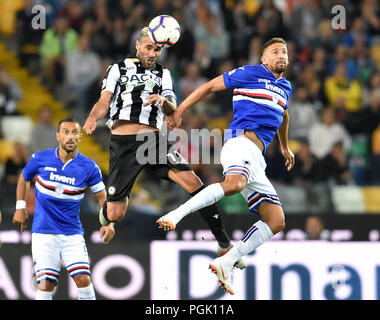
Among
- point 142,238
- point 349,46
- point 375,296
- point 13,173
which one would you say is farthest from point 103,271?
point 349,46

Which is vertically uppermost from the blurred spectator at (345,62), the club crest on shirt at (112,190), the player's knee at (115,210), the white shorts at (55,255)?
the blurred spectator at (345,62)

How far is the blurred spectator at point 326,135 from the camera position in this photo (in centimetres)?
1538

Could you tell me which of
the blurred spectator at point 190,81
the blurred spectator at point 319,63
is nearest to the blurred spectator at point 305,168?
the blurred spectator at point 190,81

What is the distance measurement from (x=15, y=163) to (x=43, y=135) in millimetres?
686

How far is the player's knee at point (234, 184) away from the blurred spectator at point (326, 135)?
6185mm

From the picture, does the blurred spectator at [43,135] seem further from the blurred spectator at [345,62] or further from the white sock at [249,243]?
the blurred spectator at [345,62]

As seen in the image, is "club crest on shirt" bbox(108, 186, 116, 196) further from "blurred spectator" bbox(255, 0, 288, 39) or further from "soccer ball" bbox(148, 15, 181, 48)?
"blurred spectator" bbox(255, 0, 288, 39)

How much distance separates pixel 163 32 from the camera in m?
9.68

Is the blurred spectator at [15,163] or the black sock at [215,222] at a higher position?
the blurred spectator at [15,163]

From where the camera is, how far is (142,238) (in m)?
13.5

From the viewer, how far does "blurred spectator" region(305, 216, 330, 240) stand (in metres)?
13.5

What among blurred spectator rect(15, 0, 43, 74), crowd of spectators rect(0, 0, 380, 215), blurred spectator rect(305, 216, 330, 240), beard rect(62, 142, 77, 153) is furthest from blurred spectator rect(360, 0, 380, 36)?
beard rect(62, 142, 77, 153)

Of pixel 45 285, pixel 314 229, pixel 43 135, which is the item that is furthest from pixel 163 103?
pixel 43 135

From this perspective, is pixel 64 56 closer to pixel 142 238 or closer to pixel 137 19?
pixel 137 19
